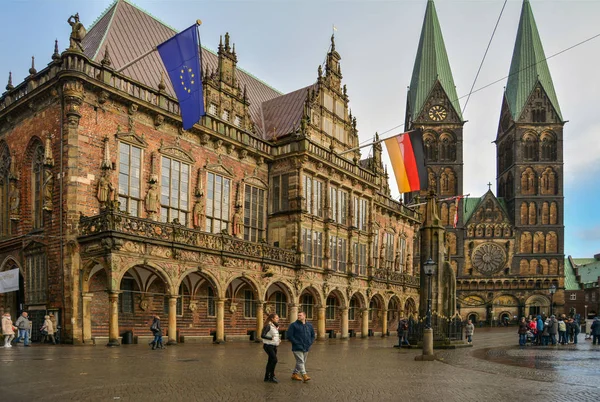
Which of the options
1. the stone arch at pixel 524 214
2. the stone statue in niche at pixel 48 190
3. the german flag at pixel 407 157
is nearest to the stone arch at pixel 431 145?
the stone arch at pixel 524 214

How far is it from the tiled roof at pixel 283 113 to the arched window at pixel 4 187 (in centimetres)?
1656

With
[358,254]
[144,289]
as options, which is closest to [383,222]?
[358,254]

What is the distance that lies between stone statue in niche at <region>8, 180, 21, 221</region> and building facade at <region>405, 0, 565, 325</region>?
76.1m

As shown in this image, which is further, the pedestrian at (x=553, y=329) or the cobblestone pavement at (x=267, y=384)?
the pedestrian at (x=553, y=329)

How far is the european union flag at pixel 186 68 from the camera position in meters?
23.4

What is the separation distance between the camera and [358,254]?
138 feet

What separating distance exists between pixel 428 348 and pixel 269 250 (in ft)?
46.7

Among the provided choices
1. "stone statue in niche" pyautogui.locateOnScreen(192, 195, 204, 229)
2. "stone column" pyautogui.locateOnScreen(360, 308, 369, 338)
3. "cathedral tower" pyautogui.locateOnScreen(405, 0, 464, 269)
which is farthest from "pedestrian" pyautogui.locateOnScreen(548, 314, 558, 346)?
"cathedral tower" pyautogui.locateOnScreen(405, 0, 464, 269)

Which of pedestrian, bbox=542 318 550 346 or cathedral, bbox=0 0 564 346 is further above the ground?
cathedral, bbox=0 0 564 346

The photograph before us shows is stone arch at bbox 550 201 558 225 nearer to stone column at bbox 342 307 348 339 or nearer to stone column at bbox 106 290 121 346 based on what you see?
stone column at bbox 342 307 348 339

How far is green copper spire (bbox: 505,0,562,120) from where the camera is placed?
101 m

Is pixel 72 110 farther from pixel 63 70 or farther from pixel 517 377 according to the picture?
pixel 517 377

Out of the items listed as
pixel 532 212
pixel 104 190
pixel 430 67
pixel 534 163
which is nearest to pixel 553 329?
pixel 104 190

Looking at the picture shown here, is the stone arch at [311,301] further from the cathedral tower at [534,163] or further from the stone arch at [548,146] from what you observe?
the stone arch at [548,146]
